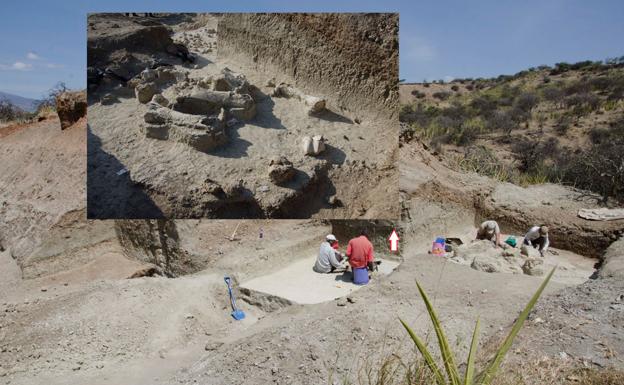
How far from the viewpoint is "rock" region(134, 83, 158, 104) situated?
286 inches

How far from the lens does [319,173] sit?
24.6 feet

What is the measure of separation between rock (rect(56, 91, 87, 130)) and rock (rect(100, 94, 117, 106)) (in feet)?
6.30

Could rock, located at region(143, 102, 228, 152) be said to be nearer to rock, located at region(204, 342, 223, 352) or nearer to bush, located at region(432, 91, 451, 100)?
rock, located at region(204, 342, 223, 352)

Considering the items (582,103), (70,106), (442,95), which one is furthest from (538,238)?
(442,95)

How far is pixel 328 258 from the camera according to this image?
6.97 meters

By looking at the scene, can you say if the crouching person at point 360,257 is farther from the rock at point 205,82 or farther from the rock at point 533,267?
the rock at point 205,82

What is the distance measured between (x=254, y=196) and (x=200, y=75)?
2.16 meters

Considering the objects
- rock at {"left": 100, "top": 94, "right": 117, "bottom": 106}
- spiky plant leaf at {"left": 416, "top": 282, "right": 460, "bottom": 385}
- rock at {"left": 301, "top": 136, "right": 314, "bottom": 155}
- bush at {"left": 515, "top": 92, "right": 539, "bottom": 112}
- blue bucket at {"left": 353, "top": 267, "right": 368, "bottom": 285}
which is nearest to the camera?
spiky plant leaf at {"left": 416, "top": 282, "right": 460, "bottom": 385}

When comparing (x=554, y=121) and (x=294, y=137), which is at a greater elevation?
(x=554, y=121)

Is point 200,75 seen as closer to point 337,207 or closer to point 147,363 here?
point 337,207

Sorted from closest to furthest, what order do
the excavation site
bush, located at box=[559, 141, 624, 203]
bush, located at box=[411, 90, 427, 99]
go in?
the excavation site
bush, located at box=[559, 141, 624, 203]
bush, located at box=[411, 90, 427, 99]

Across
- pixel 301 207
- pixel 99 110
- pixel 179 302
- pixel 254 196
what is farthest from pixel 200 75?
pixel 179 302

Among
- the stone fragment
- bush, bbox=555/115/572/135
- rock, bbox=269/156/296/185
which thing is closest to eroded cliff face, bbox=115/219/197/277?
rock, bbox=269/156/296/185

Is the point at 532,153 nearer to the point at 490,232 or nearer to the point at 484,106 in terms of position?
the point at 490,232
